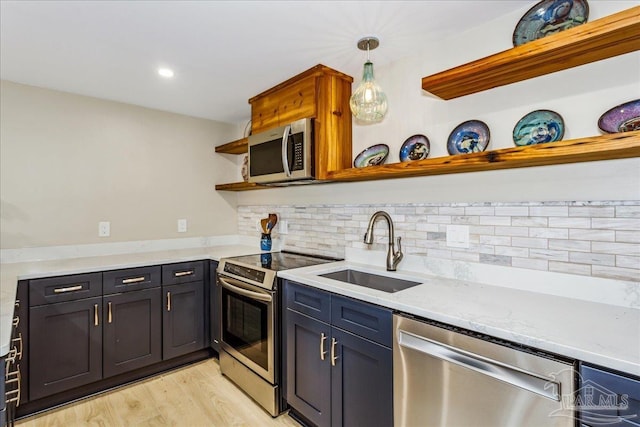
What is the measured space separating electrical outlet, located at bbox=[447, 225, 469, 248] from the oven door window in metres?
1.12

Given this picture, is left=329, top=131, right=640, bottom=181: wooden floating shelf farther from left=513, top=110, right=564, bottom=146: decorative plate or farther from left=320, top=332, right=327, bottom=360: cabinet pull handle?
left=320, top=332, right=327, bottom=360: cabinet pull handle

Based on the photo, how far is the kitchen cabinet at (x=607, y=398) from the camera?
33.7 inches

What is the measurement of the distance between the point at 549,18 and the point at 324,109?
1.22 meters

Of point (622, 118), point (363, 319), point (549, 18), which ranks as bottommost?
point (363, 319)

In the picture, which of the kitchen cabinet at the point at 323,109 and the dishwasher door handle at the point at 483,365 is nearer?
the dishwasher door handle at the point at 483,365

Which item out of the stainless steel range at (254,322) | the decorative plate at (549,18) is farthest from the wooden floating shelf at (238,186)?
the decorative plate at (549,18)

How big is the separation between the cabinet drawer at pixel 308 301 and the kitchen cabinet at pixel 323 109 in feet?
2.41

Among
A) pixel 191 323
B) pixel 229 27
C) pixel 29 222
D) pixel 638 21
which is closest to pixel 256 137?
pixel 229 27

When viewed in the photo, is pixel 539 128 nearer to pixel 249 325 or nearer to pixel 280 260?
pixel 280 260

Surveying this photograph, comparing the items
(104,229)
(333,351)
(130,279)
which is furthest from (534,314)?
(104,229)

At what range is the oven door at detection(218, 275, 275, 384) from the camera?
201cm

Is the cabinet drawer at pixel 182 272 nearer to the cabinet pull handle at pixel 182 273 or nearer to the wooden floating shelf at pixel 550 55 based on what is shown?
the cabinet pull handle at pixel 182 273

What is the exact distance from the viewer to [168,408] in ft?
6.96

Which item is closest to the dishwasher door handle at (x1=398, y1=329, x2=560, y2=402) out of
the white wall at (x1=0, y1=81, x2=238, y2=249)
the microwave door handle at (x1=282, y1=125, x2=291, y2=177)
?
the microwave door handle at (x1=282, y1=125, x2=291, y2=177)
